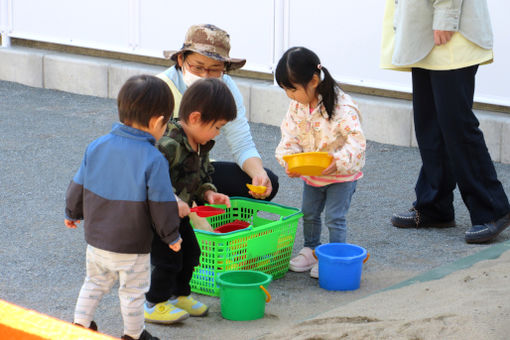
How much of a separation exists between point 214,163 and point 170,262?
1268mm

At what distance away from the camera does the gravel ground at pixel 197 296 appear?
373 centimetres

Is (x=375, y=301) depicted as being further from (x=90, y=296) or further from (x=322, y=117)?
(x=90, y=296)

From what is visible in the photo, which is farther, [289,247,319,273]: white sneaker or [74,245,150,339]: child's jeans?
[289,247,319,273]: white sneaker

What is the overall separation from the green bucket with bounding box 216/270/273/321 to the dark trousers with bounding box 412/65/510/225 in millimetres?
1533

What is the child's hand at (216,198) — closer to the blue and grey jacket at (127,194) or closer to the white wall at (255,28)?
the blue and grey jacket at (127,194)

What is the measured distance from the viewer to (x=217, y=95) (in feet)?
11.6

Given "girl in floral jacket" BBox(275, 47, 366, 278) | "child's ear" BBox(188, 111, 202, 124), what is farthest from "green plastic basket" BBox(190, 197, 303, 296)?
"child's ear" BBox(188, 111, 202, 124)

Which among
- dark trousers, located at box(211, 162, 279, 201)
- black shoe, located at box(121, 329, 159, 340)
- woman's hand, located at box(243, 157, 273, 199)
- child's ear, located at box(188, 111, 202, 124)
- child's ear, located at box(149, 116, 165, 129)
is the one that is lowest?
black shoe, located at box(121, 329, 159, 340)

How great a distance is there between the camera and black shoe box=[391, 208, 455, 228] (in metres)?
4.98

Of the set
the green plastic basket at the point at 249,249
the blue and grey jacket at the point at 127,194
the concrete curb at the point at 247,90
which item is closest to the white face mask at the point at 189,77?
the green plastic basket at the point at 249,249

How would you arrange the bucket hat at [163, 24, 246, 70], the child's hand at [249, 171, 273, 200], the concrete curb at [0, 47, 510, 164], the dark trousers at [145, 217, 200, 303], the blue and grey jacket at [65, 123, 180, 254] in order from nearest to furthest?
the blue and grey jacket at [65, 123, 180, 254] < the dark trousers at [145, 217, 200, 303] < the bucket hat at [163, 24, 246, 70] < the child's hand at [249, 171, 273, 200] < the concrete curb at [0, 47, 510, 164]

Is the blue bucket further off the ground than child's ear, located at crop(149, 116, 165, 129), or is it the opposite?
child's ear, located at crop(149, 116, 165, 129)

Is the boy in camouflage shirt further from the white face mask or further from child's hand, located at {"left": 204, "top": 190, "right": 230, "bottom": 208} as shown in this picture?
the white face mask

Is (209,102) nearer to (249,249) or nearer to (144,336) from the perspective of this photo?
(249,249)
